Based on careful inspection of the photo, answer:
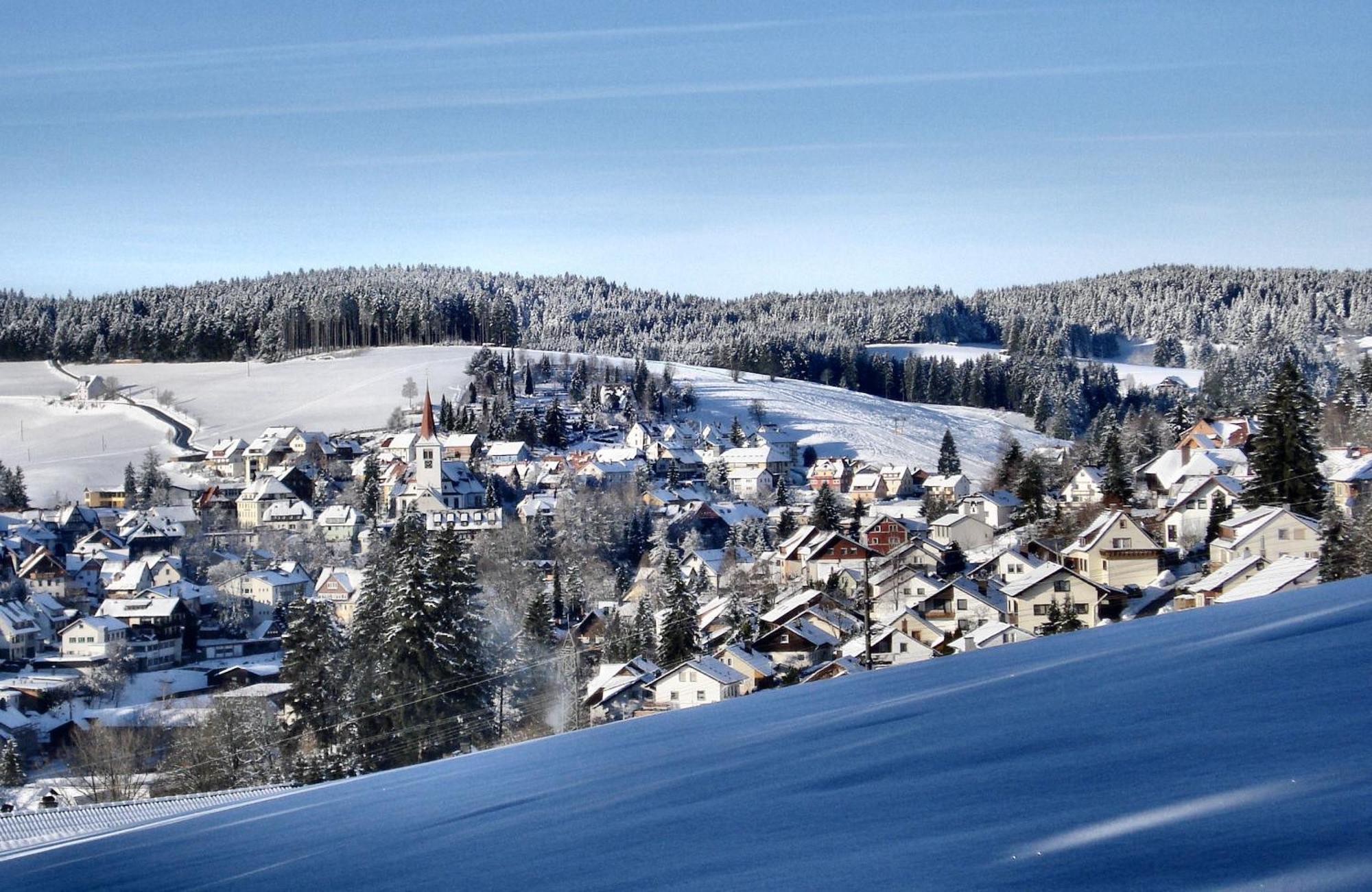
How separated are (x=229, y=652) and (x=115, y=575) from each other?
324 inches

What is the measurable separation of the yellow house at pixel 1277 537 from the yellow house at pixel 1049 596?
206 cm

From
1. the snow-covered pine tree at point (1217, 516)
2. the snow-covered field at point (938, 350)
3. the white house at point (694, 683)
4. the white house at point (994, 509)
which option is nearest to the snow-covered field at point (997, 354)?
the snow-covered field at point (938, 350)

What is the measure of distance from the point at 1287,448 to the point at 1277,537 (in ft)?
18.6

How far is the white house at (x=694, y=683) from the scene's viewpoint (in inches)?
587

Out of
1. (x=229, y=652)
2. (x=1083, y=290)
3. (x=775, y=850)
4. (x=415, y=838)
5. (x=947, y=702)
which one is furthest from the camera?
(x=1083, y=290)

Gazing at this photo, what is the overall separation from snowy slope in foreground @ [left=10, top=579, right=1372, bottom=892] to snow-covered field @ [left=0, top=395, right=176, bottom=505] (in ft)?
183

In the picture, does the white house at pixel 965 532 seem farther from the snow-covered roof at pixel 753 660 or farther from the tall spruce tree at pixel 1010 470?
the snow-covered roof at pixel 753 660

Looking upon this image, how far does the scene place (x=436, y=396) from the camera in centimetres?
6625

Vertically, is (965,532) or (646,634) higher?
(965,532)

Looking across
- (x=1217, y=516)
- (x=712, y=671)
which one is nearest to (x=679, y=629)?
(x=712, y=671)

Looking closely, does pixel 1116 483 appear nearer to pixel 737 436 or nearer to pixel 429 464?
pixel 429 464

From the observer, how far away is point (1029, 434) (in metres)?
69.2

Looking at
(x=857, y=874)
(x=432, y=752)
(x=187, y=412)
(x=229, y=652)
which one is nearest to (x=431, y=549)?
(x=432, y=752)

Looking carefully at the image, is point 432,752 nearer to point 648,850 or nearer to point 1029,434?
point 648,850
